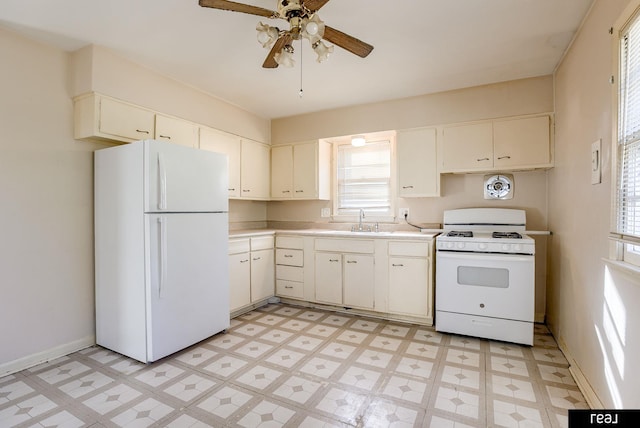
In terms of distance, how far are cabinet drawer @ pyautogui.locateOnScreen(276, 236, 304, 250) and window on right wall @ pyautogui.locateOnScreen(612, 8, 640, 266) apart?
9.32 ft

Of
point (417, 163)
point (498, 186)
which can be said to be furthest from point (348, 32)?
point (498, 186)

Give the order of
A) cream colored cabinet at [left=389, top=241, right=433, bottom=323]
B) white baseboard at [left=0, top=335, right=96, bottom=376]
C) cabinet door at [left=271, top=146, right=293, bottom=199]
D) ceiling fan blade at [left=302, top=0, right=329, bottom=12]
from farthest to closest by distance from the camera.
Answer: cabinet door at [left=271, top=146, right=293, bottom=199] < cream colored cabinet at [left=389, top=241, right=433, bottom=323] < white baseboard at [left=0, top=335, right=96, bottom=376] < ceiling fan blade at [left=302, top=0, right=329, bottom=12]

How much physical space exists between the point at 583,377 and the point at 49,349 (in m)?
3.85

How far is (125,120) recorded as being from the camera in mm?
2688

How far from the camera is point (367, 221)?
13.4ft

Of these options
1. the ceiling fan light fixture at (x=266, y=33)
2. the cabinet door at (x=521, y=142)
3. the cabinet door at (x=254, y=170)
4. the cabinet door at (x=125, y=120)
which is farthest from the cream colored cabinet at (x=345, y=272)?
the ceiling fan light fixture at (x=266, y=33)

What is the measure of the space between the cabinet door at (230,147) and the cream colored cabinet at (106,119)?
75cm

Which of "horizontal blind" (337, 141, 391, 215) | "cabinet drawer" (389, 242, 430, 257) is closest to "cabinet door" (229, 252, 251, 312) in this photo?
"horizontal blind" (337, 141, 391, 215)

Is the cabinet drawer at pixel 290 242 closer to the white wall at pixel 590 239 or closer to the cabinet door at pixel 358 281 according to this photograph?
the cabinet door at pixel 358 281

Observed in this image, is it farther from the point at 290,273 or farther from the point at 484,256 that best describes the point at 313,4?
the point at 290,273

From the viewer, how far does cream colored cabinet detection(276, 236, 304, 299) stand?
12.6 ft

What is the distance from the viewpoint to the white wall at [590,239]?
59.2 inches

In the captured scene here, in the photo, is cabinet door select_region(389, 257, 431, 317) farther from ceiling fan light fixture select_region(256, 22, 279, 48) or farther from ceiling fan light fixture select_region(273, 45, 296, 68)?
ceiling fan light fixture select_region(256, 22, 279, 48)

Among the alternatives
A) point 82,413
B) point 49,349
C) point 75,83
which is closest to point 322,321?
point 82,413
